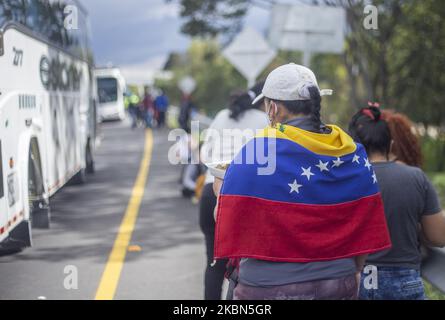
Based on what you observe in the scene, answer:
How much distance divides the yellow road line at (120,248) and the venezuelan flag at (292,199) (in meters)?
3.79

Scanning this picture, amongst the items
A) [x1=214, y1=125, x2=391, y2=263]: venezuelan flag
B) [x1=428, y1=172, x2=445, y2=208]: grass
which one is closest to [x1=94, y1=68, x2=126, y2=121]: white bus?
[x1=428, y1=172, x2=445, y2=208]: grass

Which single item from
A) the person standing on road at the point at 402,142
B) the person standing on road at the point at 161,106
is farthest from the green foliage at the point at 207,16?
the person standing on road at the point at 402,142

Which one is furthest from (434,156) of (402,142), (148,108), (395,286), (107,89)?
(107,89)

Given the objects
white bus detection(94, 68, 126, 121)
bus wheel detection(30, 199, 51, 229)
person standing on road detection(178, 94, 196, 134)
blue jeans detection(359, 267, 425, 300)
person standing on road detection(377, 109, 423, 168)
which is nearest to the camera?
blue jeans detection(359, 267, 425, 300)

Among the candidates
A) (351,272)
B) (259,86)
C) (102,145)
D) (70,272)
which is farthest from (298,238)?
(102,145)

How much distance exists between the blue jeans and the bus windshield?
40.3 metres

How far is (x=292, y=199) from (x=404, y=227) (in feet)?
3.77

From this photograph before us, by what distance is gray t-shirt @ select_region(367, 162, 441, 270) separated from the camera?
420cm

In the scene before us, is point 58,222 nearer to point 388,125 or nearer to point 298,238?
point 388,125

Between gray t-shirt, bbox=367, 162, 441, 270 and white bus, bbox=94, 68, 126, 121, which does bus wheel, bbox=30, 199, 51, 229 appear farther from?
white bus, bbox=94, 68, 126, 121

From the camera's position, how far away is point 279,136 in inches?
130
